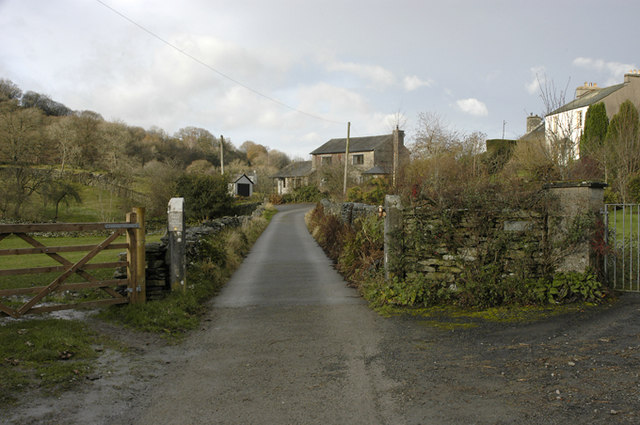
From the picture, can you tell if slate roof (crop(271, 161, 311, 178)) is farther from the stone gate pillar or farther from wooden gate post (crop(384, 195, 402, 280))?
the stone gate pillar

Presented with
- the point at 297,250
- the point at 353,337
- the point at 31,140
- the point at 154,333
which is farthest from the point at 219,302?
the point at 31,140

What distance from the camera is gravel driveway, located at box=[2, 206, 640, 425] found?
400 centimetres

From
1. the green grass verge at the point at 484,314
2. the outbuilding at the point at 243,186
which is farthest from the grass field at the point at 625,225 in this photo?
the outbuilding at the point at 243,186

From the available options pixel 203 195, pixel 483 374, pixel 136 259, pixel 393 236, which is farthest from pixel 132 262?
pixel 203 195

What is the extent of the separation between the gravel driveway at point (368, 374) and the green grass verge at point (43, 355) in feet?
0.91

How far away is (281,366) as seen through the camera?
5426mm

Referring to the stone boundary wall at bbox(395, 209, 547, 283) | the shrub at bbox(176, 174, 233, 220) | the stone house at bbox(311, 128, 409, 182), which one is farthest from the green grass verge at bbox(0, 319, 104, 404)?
the stone house at bbox(311, 128, 409, 182)

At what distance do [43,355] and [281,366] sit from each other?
2.93 metres

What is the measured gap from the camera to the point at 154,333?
22.4ft

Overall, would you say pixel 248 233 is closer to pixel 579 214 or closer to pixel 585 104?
pixel 579 214

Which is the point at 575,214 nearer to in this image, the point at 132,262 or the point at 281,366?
the point at 281,366

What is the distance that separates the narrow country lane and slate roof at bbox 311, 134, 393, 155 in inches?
1991

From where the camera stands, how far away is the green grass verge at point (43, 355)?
4.54 meters

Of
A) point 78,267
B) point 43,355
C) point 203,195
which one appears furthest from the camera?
point 203,195
